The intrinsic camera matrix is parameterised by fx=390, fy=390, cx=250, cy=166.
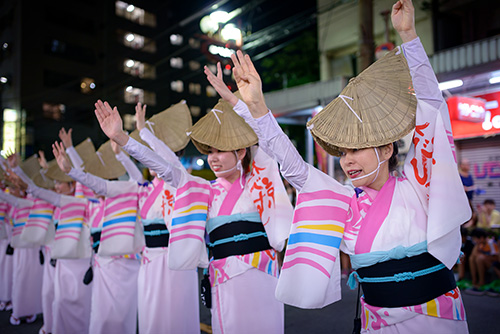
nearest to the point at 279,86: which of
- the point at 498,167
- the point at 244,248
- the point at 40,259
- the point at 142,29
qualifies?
the point at 498,167

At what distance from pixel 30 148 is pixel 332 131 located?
21923 millimetres

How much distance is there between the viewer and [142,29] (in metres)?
31.8

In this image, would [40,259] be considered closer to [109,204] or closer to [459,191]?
[109,204]

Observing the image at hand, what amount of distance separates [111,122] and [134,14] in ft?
107

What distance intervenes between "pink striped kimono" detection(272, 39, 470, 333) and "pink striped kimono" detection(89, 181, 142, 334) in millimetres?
2358

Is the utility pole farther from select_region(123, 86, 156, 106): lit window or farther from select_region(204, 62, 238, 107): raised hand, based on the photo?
select_region(123, 86, 156, 106): lit window

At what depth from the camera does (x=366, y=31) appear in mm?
5922

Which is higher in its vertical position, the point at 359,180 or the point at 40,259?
the point at 359,180

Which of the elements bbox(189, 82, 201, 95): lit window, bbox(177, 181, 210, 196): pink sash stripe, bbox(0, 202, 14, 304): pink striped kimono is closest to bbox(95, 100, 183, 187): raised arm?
bbox(177, 181, 210, 196): pink sash stripe

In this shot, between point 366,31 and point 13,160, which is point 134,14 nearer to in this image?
point 13,160

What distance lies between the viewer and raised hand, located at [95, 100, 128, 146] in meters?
2.72

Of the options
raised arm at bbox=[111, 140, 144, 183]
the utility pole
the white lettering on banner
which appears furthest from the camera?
the white lettering on banner

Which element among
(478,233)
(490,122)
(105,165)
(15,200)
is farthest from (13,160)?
(490,122)

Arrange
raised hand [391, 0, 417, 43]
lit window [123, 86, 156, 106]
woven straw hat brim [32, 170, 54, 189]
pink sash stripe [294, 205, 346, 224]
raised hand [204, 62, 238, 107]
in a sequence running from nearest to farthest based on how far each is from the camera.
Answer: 1. raised hand [391, 0, 417, 43]
2. pink sash stripe [294, 205, 346, 224]
3. raised hand [204, 62, 238, 107]
4. woven straw hat brim [32, 170, 54, 189]
5. lit window [123, 86, 156, 106]
